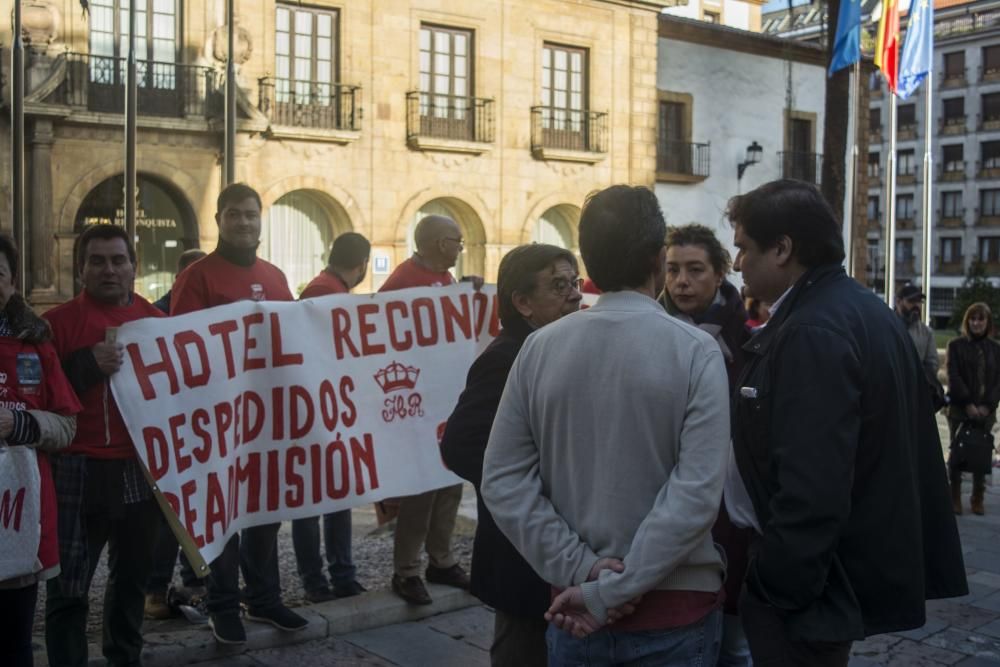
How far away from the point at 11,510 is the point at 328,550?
249cm

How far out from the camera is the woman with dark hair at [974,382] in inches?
344

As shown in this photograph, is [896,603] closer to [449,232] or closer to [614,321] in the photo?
[614,321]

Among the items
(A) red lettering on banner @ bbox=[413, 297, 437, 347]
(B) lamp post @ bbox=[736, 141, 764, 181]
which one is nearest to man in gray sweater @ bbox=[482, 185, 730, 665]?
(A) red lettering on banner @ bbox=[413, 297, 437, 347]

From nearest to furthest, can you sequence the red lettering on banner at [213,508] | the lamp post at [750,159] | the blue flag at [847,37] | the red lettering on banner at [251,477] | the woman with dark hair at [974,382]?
the red lettering on banner at [213,508], the red lettering on banner at [251,477], the woman with dark hair at [974,382], the blue flag at [847,37], the lamp post at [750,159]

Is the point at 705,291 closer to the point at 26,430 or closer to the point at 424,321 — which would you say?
the point at 424,321

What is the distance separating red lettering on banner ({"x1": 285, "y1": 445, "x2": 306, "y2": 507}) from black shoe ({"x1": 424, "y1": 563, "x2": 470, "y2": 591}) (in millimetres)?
1080

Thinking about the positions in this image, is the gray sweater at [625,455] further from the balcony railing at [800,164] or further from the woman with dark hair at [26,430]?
the balcony railing at [800,164]

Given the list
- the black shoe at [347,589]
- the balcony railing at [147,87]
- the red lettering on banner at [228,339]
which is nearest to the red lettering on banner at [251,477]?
the red lettering on banner at [228,339]

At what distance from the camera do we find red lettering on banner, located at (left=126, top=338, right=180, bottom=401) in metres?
4.44

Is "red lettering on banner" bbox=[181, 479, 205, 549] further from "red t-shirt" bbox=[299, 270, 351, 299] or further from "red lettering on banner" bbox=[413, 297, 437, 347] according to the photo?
"red lettering on banner" bbox=[413, 297, 437, 347]

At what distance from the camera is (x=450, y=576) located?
5.90 metres

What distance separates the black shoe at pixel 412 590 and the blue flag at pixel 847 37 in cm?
1316

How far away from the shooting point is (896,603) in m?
2.67

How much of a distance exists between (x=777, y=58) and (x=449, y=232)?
24.5m
